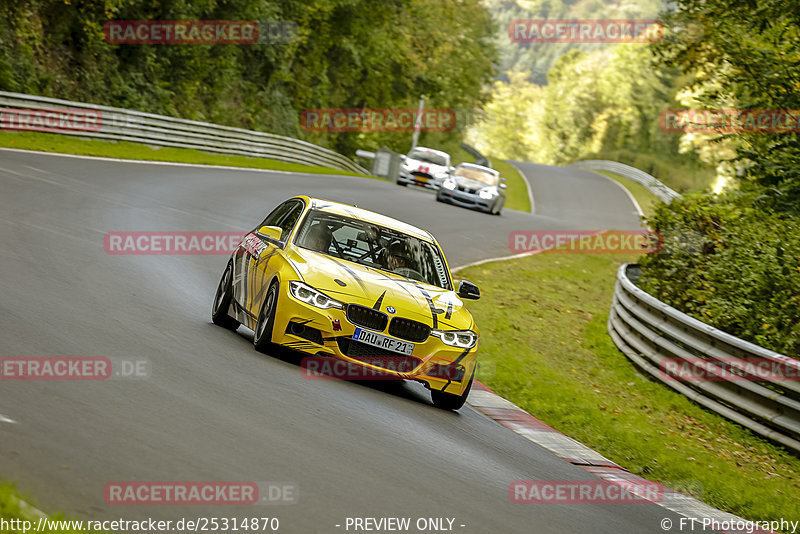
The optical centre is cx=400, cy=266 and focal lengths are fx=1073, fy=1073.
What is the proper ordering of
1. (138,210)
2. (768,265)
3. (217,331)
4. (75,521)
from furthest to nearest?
(138,210) → (768,265) → (217,331) → (75,521)

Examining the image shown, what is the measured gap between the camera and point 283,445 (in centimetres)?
648

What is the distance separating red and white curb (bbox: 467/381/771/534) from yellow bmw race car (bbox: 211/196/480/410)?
81 centimetres

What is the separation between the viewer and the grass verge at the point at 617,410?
31.0 feet

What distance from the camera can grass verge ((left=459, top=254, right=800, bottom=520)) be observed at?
946cm

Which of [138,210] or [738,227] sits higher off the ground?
[738,227]

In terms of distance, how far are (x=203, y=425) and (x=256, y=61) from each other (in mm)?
45605

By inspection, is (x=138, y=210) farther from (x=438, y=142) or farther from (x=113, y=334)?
(x=438, y=142)

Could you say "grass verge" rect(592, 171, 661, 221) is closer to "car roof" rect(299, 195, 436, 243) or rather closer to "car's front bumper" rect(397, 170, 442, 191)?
"car's front bumper" rect(397, 170, 442, 191)

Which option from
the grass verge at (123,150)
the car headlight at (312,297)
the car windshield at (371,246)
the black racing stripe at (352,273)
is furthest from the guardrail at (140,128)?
the car headlight at (312,297)

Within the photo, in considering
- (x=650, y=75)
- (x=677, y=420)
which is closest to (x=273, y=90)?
(x=677, y=420)

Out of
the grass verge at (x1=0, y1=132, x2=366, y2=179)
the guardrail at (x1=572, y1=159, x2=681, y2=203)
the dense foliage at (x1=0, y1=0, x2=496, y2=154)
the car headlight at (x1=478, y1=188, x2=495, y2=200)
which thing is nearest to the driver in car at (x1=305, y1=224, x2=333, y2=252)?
the grass verge at (x1=0, y1=132, x2=366, y2=179)

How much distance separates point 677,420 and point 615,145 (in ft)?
316

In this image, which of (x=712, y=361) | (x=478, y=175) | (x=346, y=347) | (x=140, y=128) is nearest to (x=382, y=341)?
(x=346, y=347)

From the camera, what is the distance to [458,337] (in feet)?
31.2
